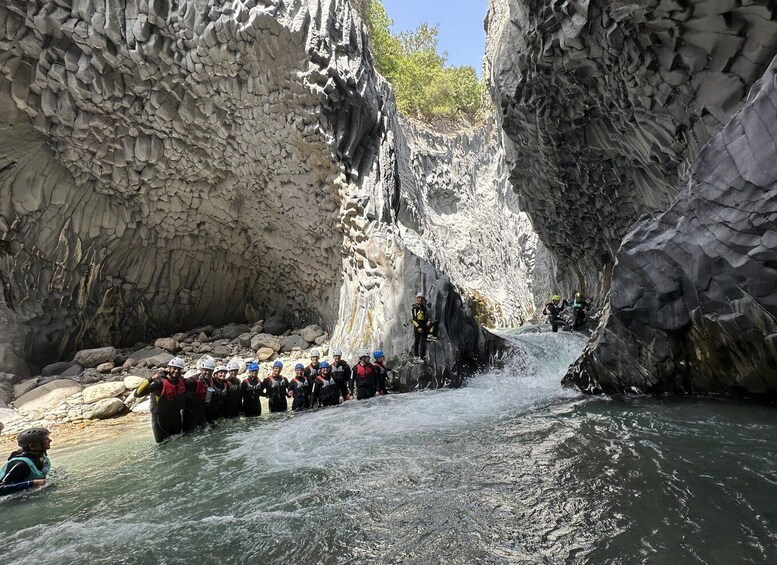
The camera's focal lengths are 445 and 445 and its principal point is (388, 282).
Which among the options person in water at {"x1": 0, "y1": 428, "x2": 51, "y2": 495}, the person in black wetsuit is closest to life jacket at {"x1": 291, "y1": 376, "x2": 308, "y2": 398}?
the person in black wetsuit

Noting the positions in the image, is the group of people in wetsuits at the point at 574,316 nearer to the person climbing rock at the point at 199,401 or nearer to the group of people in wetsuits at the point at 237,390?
the group of people in wetsuits at the point at 237,390

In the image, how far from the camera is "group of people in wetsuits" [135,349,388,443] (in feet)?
22.1

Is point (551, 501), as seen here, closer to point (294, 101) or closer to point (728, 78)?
point (728, 78)

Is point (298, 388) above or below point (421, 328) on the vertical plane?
below

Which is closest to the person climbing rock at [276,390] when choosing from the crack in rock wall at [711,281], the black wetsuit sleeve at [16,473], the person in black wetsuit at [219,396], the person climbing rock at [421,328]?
the person in black wetsuit at [219,396]

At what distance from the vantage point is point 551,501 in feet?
10.0

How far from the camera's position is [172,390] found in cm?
680

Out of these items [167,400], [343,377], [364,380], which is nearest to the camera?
[167,400]

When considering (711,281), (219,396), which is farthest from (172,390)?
(711,281)

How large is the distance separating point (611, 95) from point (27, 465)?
11.3 m

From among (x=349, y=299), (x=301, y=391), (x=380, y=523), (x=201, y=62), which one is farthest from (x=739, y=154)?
(x=201, y=62)

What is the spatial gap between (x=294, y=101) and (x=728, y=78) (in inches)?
351

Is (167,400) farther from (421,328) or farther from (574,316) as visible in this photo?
(574,316)

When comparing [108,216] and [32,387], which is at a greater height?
[108,216]
